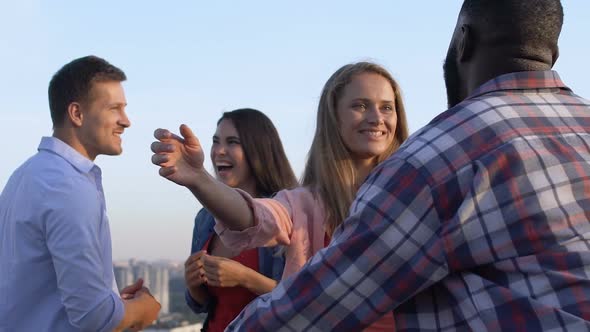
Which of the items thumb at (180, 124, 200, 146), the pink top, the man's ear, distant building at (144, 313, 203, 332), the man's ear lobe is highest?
the man's ear lobe

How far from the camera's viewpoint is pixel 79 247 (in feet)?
11.1

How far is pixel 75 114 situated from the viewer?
12.7ft

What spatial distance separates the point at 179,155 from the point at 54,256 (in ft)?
4.62

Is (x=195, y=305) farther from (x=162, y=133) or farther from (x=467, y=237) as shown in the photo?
(x=467, y=237)

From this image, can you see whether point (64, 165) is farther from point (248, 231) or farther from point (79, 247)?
point (248, 231)

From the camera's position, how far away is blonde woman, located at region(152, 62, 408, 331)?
2.54m

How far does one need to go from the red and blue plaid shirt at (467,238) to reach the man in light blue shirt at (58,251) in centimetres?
182

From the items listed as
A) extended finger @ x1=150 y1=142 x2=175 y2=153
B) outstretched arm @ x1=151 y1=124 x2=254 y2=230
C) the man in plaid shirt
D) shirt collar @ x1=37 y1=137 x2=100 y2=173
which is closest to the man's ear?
shirt collar @ x1=37 y1=137 x2=100 y2=173

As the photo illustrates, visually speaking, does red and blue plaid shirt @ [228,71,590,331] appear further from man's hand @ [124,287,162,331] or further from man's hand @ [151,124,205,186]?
man's hand @ [124,287,162,331]

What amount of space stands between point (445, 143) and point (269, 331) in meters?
0.53

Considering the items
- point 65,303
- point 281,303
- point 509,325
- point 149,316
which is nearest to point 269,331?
point 281,303

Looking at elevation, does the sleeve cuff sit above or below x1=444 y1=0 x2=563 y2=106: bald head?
below

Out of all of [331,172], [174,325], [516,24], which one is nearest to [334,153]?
[331,172]

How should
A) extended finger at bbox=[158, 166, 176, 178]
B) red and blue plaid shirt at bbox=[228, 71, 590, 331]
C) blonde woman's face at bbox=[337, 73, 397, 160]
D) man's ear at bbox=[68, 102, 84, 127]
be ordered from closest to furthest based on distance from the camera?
red and blue plaid shirt at bbox=[228, 71, 590, 331] → extended finger at bbox=[158, 166, 176, 178] → blonde woman's face at bbox=[337, 73, 397, 160] → man's ear at bbox=[68, 102, 84, 127]
